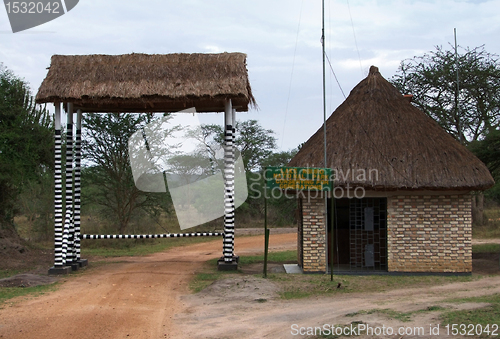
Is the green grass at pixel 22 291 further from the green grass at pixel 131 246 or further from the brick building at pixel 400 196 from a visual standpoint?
the green grass at pixel 131 246

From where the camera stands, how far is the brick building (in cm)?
1045

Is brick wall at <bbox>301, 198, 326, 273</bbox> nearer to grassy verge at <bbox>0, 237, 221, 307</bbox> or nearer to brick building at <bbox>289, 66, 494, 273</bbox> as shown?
brick building at <bbox>289, 66, 494, 273</bbox>

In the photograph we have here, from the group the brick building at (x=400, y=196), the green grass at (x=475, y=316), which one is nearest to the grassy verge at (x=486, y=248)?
the brick building at (x=400, y=196)

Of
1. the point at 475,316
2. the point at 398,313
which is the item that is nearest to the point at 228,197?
the point at 398,313

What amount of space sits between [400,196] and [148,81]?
6153 mm

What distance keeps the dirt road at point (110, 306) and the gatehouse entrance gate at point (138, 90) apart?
1.15 metres

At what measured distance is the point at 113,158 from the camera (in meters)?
19.5

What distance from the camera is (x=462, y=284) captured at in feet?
31.2

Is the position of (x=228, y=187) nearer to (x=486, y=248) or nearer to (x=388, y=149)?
(x=388, y=149)

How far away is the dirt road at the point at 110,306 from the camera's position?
6391 mm

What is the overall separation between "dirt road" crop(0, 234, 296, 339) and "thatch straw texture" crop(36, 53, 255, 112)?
391 centimetres

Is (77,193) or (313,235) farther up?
(77,193)

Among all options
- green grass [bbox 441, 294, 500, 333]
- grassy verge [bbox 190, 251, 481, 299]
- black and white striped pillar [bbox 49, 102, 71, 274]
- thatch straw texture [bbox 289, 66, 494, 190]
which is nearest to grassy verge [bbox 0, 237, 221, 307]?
black and white striped pillar [bbox 49, 102, 71, 274]

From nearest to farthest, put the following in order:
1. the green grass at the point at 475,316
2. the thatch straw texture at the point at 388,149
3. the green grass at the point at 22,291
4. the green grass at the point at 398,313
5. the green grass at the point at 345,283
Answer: the green grass at the point at 475,316 → the green grass at the point at 398,313 → the green grass at the point at 22,291 → the green grass at the point at 345,283 → the thatch straw texture at the point at 388,149
